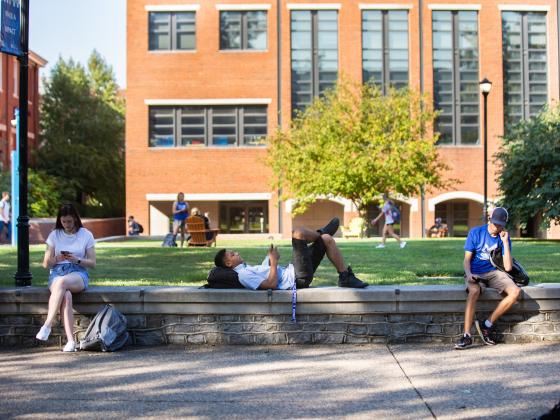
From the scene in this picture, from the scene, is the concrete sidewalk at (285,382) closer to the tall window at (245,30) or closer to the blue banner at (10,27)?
the blue banner at (10,27)

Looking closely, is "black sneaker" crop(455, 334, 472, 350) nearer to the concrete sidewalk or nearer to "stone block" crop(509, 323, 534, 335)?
the concrete sidewalk

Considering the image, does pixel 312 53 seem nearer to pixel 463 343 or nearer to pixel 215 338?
pixel 215 338

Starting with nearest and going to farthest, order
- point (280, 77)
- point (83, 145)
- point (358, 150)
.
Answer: point (358, 150)
point (280, 77)
point (83, 145)

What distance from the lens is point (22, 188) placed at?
9.33 m

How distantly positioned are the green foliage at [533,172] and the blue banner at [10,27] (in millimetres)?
20407

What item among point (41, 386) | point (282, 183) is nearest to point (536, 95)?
point (282, 183)

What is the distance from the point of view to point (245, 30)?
1588 inches

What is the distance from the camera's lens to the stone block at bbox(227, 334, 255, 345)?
8.35 m

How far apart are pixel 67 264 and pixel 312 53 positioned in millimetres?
33318

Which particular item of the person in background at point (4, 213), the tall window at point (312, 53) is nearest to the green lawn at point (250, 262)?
the person in background at point (4, 213)

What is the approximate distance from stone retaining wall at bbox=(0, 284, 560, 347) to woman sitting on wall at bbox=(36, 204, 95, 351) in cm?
21

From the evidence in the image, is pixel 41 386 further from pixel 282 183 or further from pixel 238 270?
pixel 282 183

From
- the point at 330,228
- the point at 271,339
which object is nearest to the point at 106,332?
the point at 271,339

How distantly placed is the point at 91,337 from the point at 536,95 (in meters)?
37.1
